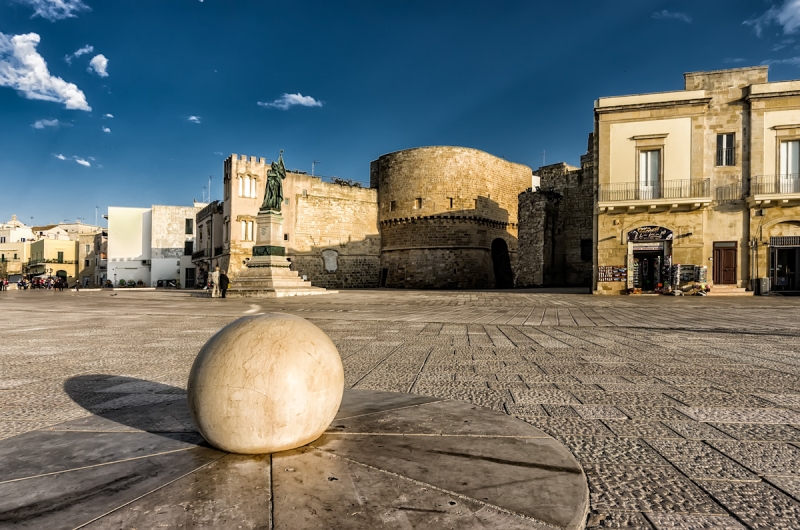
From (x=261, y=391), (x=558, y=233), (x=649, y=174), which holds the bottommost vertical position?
(x=261, y=391)

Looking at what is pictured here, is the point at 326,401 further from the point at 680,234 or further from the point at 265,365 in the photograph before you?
the point at 680,234

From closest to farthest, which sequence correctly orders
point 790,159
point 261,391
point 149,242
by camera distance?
point 261,391 < point 790,159 < point 149,242

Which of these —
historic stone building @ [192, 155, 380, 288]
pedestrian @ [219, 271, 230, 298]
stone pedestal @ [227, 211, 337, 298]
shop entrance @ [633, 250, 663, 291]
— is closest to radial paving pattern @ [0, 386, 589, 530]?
stone pedestal @ [227, 211, 337, 298]

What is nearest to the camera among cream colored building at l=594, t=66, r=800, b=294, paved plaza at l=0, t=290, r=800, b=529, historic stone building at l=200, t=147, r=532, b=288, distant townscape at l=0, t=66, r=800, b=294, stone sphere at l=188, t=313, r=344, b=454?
paved plaza at l=0, t=290, r=800, b=529

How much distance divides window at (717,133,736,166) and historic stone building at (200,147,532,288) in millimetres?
17481

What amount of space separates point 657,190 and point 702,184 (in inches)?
64.6

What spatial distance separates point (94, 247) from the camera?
186 ft

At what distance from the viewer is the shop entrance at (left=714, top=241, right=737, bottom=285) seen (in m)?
19.4

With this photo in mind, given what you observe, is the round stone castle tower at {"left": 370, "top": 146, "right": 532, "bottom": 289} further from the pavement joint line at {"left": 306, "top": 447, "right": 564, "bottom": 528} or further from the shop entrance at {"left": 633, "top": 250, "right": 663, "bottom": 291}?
the pavement joint line at {"left": 306, "top": 447, "right": 564, "bottom": 528}

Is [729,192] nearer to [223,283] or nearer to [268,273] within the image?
[268,273]

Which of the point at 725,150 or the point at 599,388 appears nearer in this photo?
the point at 599,388

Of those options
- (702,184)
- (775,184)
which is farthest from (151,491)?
(775,184)

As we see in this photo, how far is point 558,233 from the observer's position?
32.2m

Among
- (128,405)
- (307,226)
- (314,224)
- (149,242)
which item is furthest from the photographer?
(149,242)
